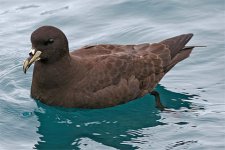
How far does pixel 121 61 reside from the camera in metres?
11.2

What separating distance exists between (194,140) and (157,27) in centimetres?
383

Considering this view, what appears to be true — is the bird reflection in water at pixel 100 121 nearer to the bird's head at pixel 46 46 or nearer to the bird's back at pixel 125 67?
the bird's back at pixel 125 67

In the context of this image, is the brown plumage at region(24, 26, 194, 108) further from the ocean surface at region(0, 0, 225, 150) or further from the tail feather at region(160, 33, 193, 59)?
the tail feather at region(160, 33, 193, 59)

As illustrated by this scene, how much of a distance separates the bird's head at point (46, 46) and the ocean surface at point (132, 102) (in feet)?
2.52

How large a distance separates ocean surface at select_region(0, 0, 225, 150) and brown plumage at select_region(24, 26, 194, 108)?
0.21m

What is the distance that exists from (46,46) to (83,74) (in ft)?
2.22

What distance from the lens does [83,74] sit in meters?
11.0

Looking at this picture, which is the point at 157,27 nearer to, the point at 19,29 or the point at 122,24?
the point at 122,24

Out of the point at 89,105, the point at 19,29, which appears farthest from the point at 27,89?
the point at 19,29

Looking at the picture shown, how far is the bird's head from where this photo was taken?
419 inches

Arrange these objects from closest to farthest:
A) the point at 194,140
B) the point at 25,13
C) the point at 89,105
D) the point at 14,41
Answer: the point at 194,140
the point at 89,105
the point at 14,41
the point at 25,13

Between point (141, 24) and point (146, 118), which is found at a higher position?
point (141, 24)

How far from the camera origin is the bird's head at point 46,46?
10.6 m

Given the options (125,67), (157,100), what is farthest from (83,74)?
(157,100)
